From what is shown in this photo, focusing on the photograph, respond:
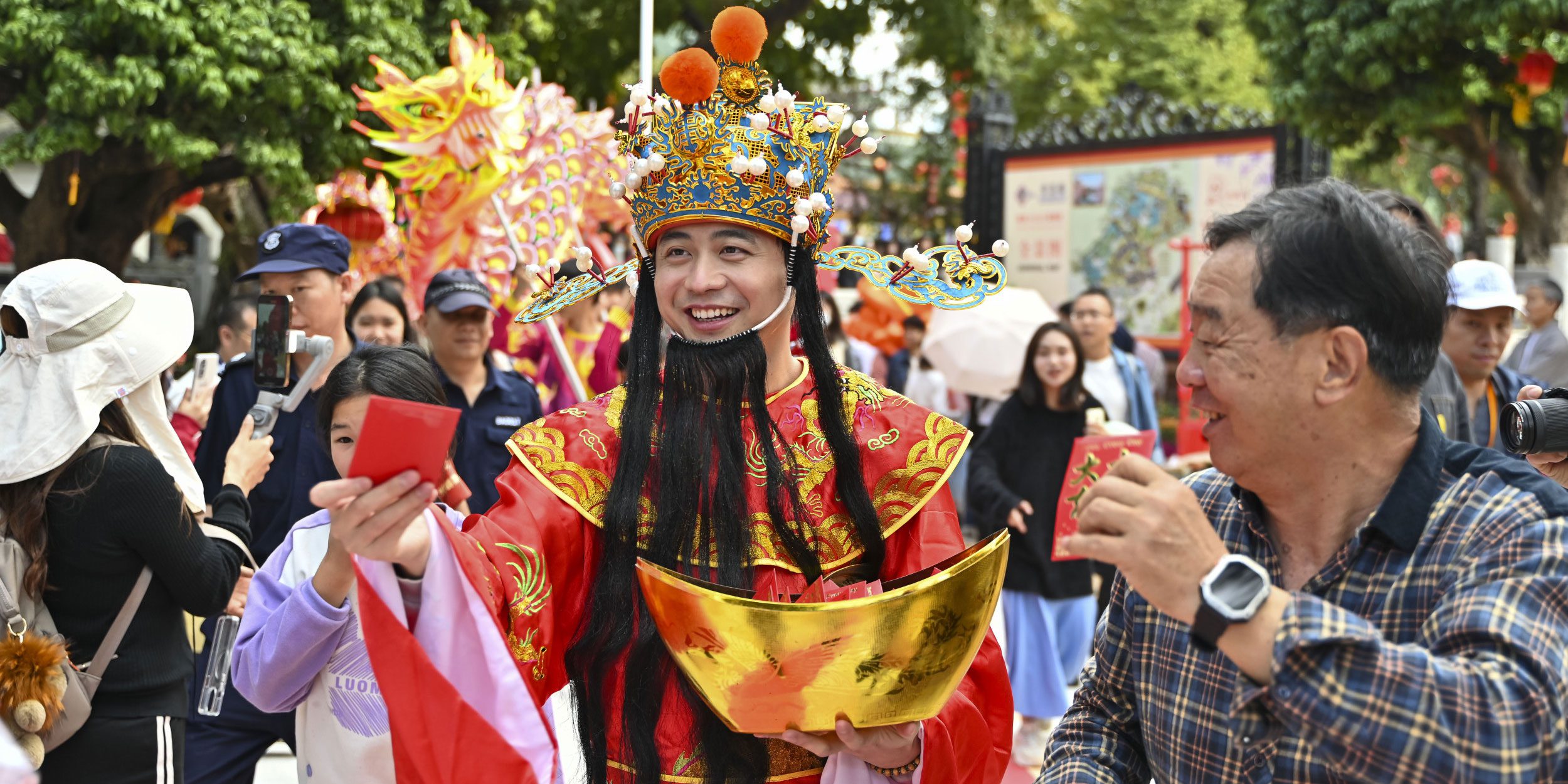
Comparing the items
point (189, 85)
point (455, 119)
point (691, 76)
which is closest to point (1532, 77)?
point (455, 119)

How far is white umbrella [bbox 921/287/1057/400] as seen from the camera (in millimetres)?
6898

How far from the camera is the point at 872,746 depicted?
196 cm

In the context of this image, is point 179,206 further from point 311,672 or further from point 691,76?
point 691,76

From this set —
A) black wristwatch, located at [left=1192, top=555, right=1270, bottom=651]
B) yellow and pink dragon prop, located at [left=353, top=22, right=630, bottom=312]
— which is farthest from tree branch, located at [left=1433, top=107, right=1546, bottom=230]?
black wristwatch, located at [left=1192, top=555, right=1270, bottom=651]

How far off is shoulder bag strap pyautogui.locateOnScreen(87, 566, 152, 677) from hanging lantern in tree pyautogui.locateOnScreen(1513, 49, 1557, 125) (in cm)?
1285

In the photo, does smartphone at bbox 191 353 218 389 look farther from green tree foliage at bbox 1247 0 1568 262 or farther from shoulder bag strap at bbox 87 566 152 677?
green tree foliage at bbox 1247 0 1568 262

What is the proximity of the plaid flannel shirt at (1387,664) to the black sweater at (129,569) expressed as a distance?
183cm

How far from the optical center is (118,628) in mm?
2799

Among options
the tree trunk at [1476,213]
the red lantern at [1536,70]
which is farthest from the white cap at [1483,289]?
the tree trunk at [1476,213]

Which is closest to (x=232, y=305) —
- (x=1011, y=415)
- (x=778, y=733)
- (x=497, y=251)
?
(x=497, y=251)

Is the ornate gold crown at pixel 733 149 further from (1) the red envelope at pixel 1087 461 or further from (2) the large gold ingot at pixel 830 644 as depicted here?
(1) the red envelope at pixel 1087 461

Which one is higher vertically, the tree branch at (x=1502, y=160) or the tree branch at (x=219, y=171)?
the tree branch at (x=1502, y=160)

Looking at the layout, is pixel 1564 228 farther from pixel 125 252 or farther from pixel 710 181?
pixel 710 181

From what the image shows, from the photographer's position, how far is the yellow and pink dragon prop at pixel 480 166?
224 inches
